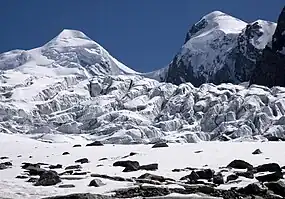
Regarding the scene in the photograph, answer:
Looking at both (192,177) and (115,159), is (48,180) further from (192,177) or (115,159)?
(115,159)

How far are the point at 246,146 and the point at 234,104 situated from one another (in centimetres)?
12603

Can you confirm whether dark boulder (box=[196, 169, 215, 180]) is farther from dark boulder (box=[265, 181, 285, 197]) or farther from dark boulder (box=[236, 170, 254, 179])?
dark boulder (box=[265, 181, 285, 197])

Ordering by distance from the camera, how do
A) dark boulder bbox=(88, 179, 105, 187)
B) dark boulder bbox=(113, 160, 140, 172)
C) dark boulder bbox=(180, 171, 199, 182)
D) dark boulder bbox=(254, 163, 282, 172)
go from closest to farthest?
dark boulder bbox=(88, 179, 105, 187) → dark boulder bbox=(180, 171, 199, 182) → dark boulder bbox=(254, 163, 282, 172) → dark boulder bbox=(113, 160, 140, 172)

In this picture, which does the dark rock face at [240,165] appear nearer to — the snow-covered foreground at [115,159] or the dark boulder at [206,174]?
the snow-covered foreground at [115,159]

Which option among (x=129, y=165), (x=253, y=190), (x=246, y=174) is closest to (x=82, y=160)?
(x=129, y=165)

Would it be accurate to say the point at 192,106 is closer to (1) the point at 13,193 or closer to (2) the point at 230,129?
(2) the point at 230,129

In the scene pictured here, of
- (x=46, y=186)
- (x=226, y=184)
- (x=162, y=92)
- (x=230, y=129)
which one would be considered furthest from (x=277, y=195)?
(x=162, y=92)

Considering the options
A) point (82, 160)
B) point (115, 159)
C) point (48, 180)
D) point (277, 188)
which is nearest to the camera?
point (277, 188)

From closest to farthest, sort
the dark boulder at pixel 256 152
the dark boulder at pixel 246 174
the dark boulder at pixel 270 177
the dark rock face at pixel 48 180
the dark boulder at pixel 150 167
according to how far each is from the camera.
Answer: the dark rock face at pixel 48 180 < the dark boulder at pixel 270 177 < the dark boulder at pixel 246 174 < the dark boulder at pixel 150 167 < the dark boulder at pixel 256 152

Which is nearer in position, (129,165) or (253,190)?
(253,190)

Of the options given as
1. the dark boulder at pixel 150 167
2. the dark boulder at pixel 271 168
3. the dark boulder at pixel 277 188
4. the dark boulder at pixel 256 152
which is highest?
the dark boulder at pixel 277 188

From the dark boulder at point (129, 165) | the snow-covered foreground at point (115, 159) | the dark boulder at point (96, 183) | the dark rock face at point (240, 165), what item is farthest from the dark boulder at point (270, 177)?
the dark boulder at point (129, 165)

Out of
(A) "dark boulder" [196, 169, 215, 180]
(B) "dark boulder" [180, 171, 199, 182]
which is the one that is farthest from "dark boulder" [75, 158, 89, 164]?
(A) "dark boulder" [196, 169, 215, 180]

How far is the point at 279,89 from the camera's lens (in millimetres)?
180000
